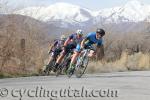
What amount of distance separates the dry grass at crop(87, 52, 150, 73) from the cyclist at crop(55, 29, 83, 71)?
5.52 meters

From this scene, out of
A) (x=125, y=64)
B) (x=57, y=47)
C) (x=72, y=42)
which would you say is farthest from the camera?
(x=125, y=64)

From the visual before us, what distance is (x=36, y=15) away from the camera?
1091 inches

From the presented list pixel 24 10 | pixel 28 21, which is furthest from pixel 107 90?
pixel 24 10

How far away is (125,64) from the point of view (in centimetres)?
2923

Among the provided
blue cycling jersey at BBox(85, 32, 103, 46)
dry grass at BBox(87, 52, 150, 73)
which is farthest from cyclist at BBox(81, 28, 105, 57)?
dry grass at BBox(87, 52, 150, 73)

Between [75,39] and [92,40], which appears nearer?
[92,40]

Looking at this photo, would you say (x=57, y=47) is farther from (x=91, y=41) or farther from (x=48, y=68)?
(x=91, y=41)

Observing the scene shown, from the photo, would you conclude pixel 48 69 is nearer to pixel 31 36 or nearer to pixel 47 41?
pixel 31 36

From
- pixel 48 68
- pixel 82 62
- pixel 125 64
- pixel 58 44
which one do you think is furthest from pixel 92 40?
pixel 125 64

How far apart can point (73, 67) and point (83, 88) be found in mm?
4774

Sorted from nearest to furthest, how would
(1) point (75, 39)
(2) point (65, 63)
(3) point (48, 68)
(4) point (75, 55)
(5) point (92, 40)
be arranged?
(5) point (92, 40) < (4) point (75, 55) < (1) point (75, 39) < (2) point (65, 63) < (3) point (48, 68)

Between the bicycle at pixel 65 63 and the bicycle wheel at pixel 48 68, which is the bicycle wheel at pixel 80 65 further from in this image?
the bicycle wheel at pixel 48 68

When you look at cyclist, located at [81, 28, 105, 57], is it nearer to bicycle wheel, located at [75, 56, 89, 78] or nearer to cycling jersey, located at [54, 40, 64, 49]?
bicycle wheel, located at [75, 56, 89, 78]

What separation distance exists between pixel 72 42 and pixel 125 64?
989 cm
